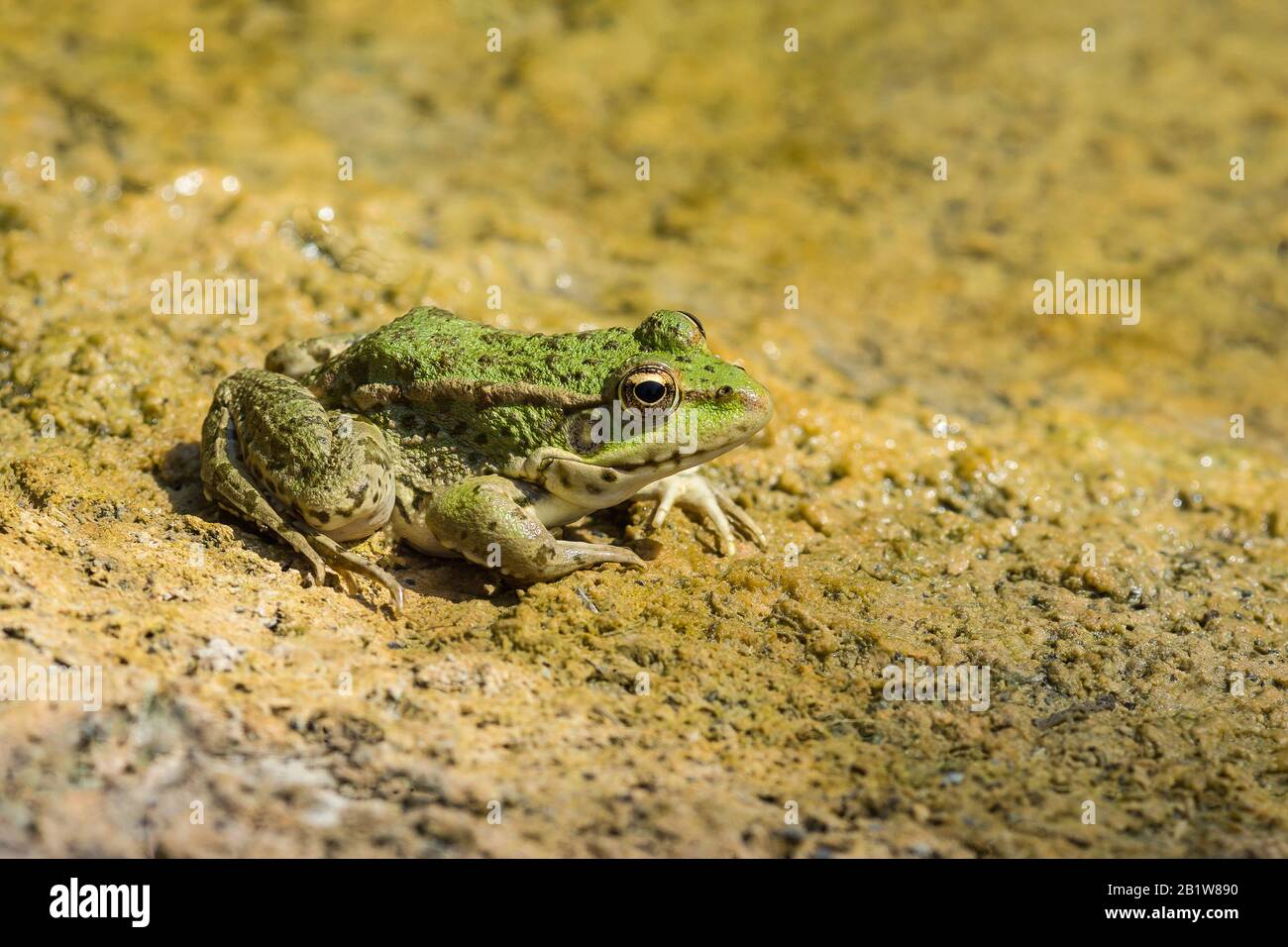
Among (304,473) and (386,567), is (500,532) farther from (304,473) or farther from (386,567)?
(304,473)

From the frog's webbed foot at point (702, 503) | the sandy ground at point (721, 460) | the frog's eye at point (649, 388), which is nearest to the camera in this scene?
the sandy ground at point (721, 460)

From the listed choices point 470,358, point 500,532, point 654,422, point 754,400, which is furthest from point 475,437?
point 754,400

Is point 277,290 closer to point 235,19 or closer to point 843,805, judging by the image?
point 235,19

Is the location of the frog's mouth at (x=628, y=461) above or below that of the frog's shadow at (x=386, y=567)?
above

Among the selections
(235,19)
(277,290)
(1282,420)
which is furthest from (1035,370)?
(235,19)

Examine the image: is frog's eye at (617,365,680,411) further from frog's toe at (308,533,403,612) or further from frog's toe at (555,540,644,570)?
frog's toe at (308,533,403,612)

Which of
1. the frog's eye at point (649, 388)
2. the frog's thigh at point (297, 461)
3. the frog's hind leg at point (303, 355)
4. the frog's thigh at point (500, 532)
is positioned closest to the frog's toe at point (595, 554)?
the frog's thigh at point (500, 532)

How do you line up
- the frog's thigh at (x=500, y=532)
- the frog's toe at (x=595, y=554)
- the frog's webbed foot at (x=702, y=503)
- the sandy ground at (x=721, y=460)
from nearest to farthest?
1. the sandy ground at (x=721, y=460)
2. the frog's thigh at (x=500, y=532)
3. the frog's toe at (x=595, y=554)
4. the frog's webbed foot at (x=702, y=503)

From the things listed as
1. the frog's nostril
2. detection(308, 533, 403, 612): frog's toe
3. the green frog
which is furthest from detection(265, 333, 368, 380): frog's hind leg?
the frog's nostril

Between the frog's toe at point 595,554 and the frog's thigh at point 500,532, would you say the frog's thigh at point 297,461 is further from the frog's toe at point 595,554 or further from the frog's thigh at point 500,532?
the frog's toe at point 595,554

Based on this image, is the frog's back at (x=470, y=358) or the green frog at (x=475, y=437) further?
the frog's back at (x=470, y=358)
